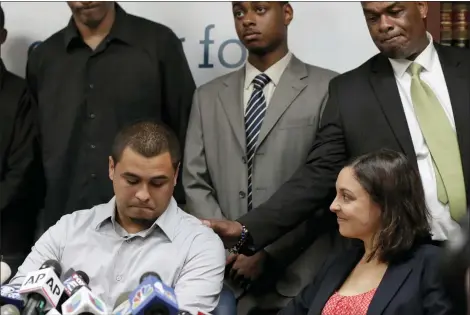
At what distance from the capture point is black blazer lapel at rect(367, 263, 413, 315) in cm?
273

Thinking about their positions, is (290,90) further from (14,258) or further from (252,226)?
(14,258)

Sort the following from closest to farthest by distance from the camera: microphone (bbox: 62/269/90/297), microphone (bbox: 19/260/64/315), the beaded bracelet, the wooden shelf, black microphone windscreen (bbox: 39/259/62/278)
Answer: microphone (bbox: 19/260/64/315)
microphone (bbox: 62/269/90/297)
black microphone windscreen (bbox: 39/259/62/278)
the beaded bracelet
the wooden shelf

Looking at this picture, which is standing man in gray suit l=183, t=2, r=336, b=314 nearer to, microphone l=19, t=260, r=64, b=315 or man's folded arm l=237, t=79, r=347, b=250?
man's folded arm l=237, t=79, r=347, b=250

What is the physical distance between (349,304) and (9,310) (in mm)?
1079

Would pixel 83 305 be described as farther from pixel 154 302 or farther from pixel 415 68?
pixel 415 68

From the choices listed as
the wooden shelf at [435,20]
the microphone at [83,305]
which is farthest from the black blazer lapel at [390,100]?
the microphone at [83,305]

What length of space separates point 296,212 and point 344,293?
610 mm

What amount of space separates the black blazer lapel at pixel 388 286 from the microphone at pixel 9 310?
107 centimetres

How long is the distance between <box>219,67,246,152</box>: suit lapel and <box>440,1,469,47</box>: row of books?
39.8 inches

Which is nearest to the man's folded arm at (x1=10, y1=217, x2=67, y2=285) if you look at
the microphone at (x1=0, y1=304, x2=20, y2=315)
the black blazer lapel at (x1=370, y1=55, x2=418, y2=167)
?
the microphone at (x1=0, y1=304, x2=20, y2=315)

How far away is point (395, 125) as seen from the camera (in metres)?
3.31

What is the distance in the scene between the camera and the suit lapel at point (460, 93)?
10.6 feet

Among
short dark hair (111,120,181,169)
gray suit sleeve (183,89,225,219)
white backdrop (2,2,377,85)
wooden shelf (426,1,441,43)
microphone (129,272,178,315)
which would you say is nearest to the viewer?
microphone (129,272,178,315)

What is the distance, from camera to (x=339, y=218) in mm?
2967
